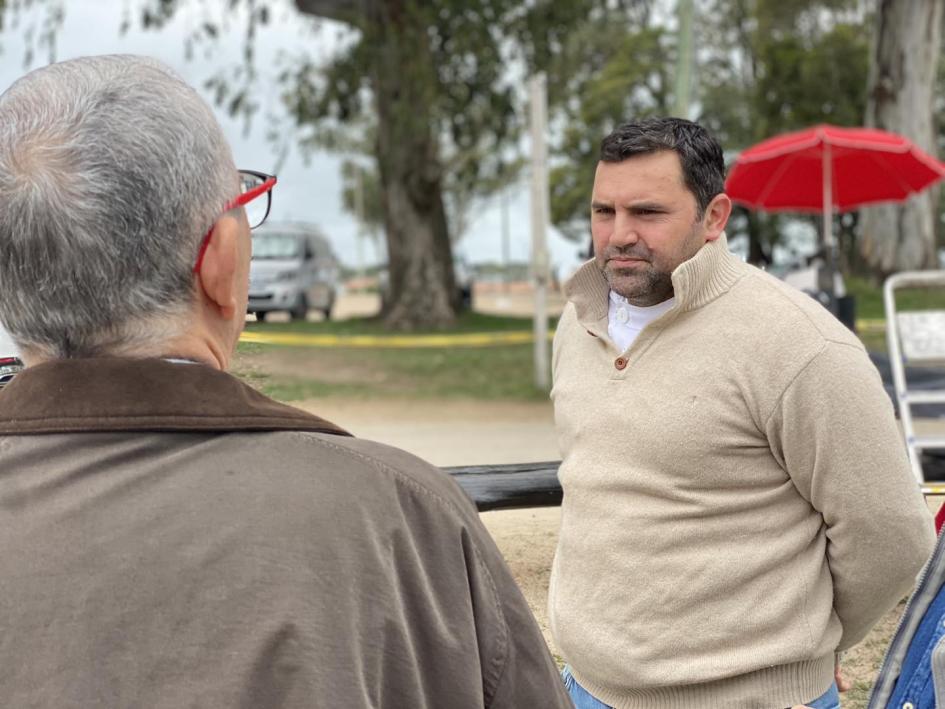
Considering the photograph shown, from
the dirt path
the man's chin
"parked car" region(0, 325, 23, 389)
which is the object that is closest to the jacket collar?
"parked car" region(0, 325, 23, 389)

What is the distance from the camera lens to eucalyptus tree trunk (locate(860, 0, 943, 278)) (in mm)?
20984

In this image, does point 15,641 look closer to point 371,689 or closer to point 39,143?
point 371,689

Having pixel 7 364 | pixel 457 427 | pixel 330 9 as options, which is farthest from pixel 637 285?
pixel 330 9

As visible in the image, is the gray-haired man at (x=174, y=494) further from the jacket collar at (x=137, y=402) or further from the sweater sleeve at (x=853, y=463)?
the sweater sleeve at (x=853, y=463)

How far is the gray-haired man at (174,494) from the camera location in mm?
1156

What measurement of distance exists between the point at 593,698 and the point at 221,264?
1.51m

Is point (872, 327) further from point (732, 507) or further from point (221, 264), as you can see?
point (221, 264)

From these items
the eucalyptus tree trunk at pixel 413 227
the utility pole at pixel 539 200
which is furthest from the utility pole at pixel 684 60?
the eucalyptus tree trunk at pixel 413 227

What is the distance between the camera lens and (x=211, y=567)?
1151mm

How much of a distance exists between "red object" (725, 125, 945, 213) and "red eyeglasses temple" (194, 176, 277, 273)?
377 inches

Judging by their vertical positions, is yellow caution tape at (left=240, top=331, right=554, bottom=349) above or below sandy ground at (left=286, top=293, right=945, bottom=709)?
below

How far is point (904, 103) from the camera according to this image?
21.0 m

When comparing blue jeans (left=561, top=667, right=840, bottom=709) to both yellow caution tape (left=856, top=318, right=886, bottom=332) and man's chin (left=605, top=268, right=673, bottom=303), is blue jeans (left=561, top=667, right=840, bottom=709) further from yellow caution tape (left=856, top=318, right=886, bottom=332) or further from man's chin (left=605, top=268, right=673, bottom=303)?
yellow caution tape (left=856, top=318, right=886, bottom=332)

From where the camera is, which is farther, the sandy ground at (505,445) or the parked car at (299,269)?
the parked car at (299,269)
